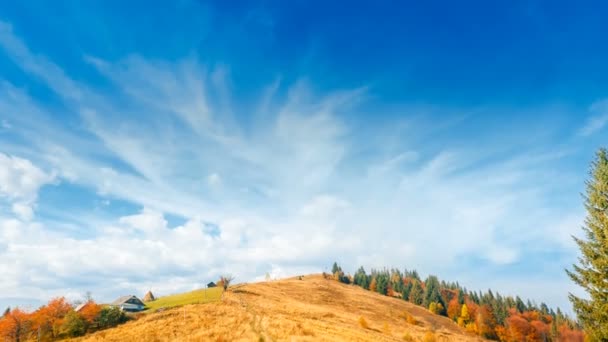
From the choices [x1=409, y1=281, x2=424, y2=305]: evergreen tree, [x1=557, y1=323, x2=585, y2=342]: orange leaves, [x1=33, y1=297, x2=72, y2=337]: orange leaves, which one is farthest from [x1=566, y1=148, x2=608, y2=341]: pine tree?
[x1=409, y1=281, x2=424, y2=305]: evergreen tree

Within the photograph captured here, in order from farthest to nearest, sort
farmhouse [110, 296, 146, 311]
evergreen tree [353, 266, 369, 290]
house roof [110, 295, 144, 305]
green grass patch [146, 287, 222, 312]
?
evergreen tree [353, 266, 369, 290] < house roof [110, 295, 144, 305] < farmhouse [110, 296, 146, 311] < green grass patch [146, 287, 222, 312]

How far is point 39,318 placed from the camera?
5688 centimetres

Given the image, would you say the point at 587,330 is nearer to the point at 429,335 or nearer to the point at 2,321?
the point at 429,335

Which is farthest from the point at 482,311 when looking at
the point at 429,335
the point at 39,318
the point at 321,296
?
the point at 39,318

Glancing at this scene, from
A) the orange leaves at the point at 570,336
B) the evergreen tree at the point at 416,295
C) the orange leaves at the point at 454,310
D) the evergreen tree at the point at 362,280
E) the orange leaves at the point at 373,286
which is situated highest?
the evergreen tree at the point at 362,280

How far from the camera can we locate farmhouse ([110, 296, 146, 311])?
74.7 metres

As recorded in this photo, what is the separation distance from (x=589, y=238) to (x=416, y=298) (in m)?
135

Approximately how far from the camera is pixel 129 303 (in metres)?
76.5

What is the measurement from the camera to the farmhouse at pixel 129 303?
74.7 m

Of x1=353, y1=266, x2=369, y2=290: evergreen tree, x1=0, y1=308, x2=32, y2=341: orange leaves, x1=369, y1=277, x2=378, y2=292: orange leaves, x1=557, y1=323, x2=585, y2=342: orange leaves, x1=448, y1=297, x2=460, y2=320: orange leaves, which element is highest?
x1=353, y1=266, x2=369, y2=290: evergreen tree

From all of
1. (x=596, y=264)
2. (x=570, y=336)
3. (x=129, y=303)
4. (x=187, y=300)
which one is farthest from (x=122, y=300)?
(x=570, y=336)

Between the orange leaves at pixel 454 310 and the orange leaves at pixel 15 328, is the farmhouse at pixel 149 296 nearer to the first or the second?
the orange leaves at pixel 15 328

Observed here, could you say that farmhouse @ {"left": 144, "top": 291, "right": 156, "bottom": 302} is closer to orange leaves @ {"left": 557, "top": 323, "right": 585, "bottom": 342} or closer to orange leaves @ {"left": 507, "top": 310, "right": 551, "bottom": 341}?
orange leaves @ {"left": 507, "top": 310, "right": 551, "bottom": 341}

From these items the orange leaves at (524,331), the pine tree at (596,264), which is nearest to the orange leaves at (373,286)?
the orange leaves at (524,331)
